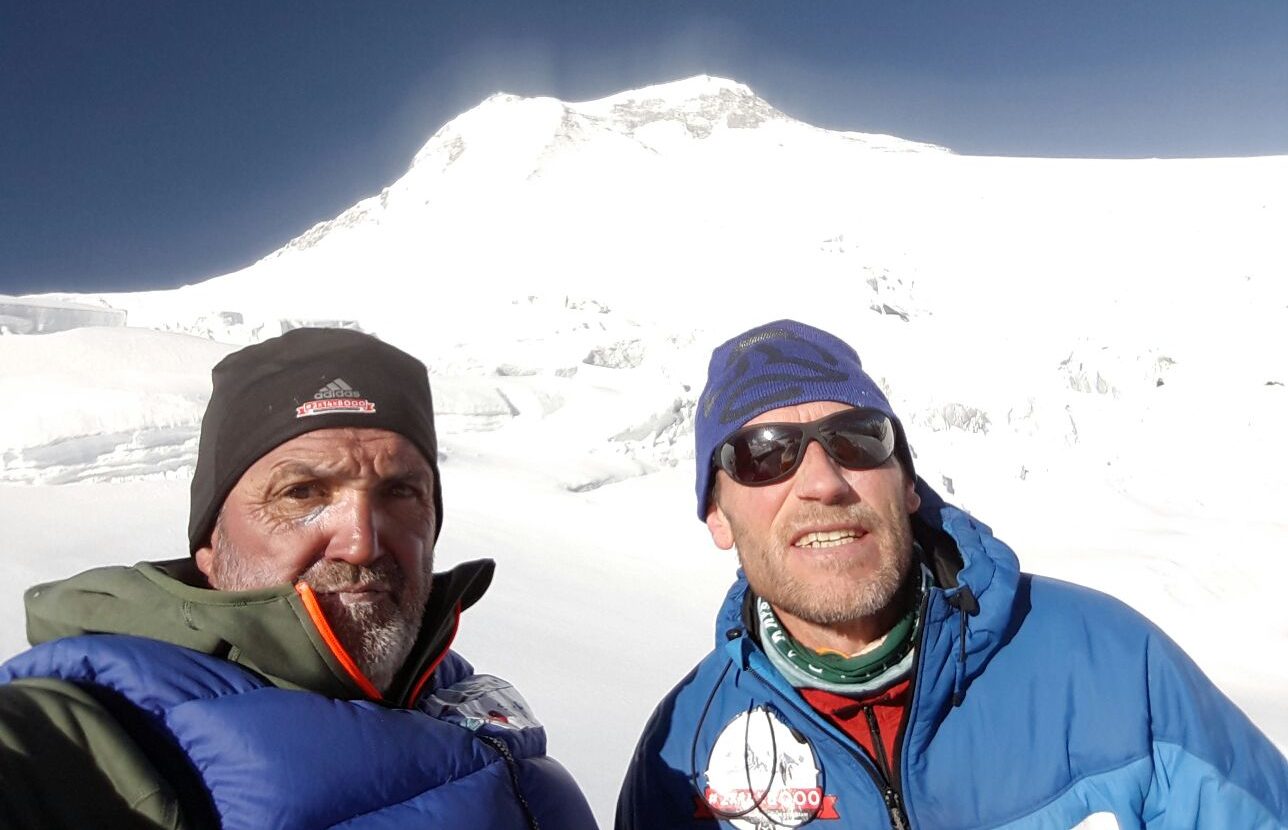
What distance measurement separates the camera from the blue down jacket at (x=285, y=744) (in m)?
1.10

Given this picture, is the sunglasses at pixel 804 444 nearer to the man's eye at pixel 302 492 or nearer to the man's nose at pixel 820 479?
the man's nose at pixel 820 479

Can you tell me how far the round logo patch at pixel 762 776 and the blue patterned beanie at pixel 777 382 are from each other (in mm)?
590

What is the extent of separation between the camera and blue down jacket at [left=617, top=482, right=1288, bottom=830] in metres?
1.60

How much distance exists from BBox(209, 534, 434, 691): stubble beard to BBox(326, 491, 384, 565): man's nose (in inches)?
0.7

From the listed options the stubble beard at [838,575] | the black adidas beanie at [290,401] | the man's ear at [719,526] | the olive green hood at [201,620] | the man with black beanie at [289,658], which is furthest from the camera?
the man's ear at [719,526]

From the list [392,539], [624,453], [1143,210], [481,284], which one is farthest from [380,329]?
[392,539]

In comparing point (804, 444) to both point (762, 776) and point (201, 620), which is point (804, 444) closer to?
point (762, 776)

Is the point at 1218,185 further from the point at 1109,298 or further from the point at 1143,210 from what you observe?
the point at 1109,298

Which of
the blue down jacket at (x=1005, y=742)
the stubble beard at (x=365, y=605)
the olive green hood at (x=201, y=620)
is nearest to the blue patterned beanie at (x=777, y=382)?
the blue down jacket at (x=1005, y=742)

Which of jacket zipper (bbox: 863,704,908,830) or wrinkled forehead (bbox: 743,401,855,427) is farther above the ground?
wrinkled forehead (bbox: 743,401,855,427)

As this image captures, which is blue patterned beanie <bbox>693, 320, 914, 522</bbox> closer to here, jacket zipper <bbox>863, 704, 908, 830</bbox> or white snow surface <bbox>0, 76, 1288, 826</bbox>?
jacket zipper <bbox>863, 704, 908, 830</bbox>

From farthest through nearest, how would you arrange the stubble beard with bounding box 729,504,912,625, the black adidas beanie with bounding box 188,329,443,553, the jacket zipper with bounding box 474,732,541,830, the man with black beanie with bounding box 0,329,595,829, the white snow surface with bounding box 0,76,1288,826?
the white snow surface with bounding box 0,76,1288,826
the stubble beard with bounding box 729,504,912,625
the black adidas beanie with bounding box 188,329,443,553
the jacket zipper with bounding box 474,732,541,830
the man with black beanie with bounding box 0,329,595,829

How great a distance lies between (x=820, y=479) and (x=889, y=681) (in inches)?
17.6

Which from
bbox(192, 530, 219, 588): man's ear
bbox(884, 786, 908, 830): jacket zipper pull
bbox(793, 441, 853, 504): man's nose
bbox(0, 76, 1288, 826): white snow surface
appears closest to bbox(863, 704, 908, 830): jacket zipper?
bbox(884, 786, 908, 830): jacket zipper pull
